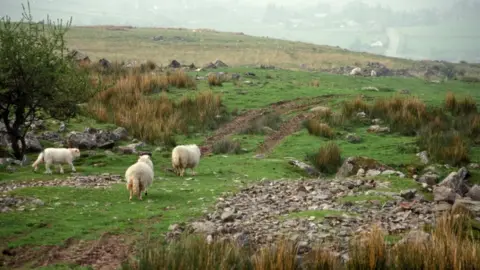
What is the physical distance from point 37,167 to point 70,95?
106 inches

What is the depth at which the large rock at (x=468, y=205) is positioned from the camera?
816cm

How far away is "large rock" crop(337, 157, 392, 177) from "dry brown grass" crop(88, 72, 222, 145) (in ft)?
21.0

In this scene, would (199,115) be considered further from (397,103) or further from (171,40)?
(171,40)

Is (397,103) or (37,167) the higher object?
(397,103)

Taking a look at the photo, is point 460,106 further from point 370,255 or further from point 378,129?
point 370,255

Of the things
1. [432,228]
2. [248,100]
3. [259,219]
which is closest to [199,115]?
[248,100]

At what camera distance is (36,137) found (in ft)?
51.9

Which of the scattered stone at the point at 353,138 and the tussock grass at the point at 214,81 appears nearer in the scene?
the scattered stone at the point at 353,138

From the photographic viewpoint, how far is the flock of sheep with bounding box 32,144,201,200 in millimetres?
9719

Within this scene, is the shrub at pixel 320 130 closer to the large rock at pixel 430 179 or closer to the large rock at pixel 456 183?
the large rock at pixel 430 179

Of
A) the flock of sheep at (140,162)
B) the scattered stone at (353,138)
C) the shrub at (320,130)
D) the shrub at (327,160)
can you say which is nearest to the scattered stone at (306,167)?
the shrub at (327,160)

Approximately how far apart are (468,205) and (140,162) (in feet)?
21.4

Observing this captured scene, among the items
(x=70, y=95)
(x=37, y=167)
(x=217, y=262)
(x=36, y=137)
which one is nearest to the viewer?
(x=217, y=262)

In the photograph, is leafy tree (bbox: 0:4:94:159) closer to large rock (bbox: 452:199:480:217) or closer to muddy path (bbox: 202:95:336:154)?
muddy path (bbox: 202:95:336:154)
